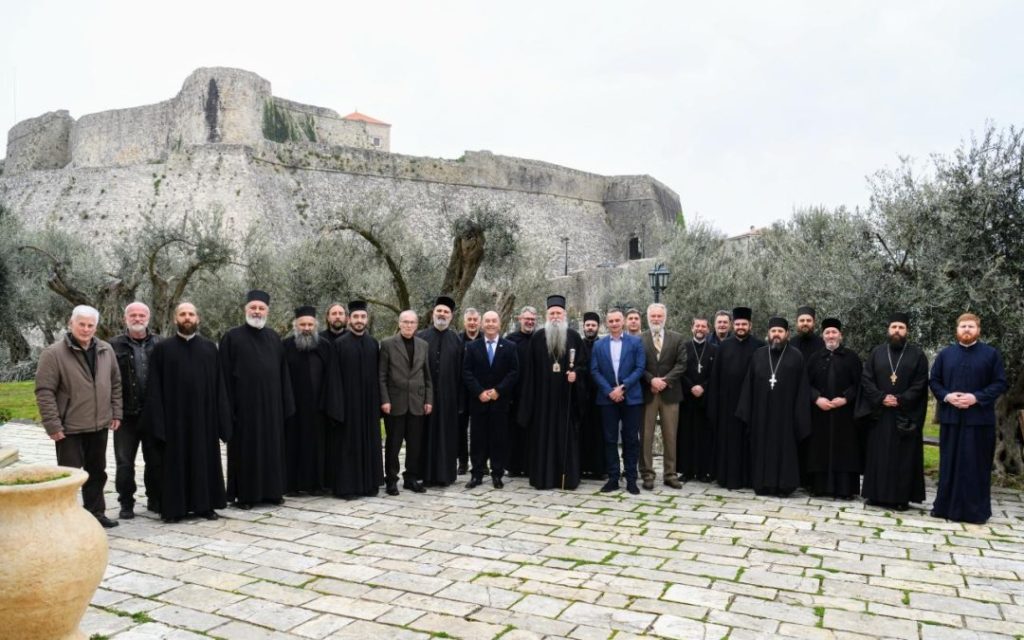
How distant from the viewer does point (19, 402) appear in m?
16.9

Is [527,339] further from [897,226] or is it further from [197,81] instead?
[197,81]

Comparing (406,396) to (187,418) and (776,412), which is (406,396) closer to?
(187,418)

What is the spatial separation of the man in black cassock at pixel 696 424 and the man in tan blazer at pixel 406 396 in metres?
2.93

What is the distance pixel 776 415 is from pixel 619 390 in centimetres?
167

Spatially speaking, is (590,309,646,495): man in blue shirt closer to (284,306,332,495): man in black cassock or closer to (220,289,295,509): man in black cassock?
(284,306,332,495): man in black cassock

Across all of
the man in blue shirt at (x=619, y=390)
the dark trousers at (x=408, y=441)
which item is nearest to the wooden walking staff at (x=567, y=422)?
the man in blue shirt at (x=619, y=390)

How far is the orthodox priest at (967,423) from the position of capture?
696 centimetres

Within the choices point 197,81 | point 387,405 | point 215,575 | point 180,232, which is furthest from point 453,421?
point 197,81

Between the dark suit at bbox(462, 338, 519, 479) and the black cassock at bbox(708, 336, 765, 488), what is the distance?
7.38 feet

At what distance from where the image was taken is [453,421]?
848cm

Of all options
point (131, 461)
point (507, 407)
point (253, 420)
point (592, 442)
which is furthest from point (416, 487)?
point (131, 461)

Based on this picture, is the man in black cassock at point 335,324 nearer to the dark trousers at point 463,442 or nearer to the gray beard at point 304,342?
the gray beard at point 304,342

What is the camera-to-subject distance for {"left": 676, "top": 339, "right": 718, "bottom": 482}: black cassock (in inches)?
349

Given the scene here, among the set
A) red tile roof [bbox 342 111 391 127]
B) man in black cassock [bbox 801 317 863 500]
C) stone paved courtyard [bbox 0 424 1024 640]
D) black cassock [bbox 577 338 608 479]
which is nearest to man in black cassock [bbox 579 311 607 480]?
black cassock [bbox 577 338 608 479]
